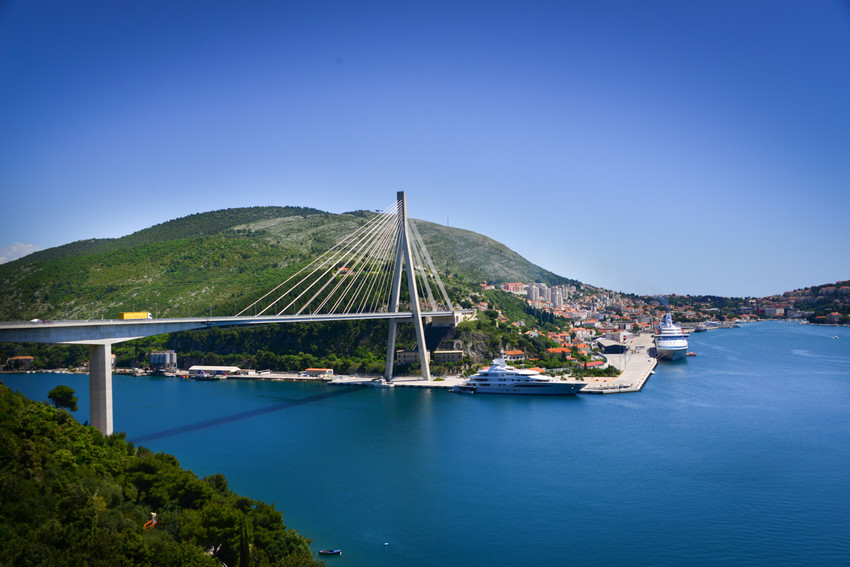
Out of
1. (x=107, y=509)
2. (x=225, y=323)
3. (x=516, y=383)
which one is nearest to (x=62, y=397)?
(x=225, y=323)

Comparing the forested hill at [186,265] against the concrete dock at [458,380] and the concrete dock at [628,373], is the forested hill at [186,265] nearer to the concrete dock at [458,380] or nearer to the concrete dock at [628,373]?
the concrete dock at [458,380]

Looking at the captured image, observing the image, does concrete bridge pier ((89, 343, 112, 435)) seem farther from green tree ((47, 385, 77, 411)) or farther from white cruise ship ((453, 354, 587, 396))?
white cruise ship ((453, 354, 587, 396))

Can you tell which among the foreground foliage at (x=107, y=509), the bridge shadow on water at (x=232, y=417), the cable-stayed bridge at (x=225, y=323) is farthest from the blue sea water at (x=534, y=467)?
the cable-stayed bridge at (x=225, y=323)

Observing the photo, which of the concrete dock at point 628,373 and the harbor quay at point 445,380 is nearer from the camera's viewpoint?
the concrete dock at point 628,373

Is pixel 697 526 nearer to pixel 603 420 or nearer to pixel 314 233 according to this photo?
pixel 603 420

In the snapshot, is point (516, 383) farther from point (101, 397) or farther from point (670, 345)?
point (670, 345)

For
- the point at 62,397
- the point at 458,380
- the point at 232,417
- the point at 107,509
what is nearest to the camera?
the point at 107,509

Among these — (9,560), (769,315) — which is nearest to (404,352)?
(9,560)
